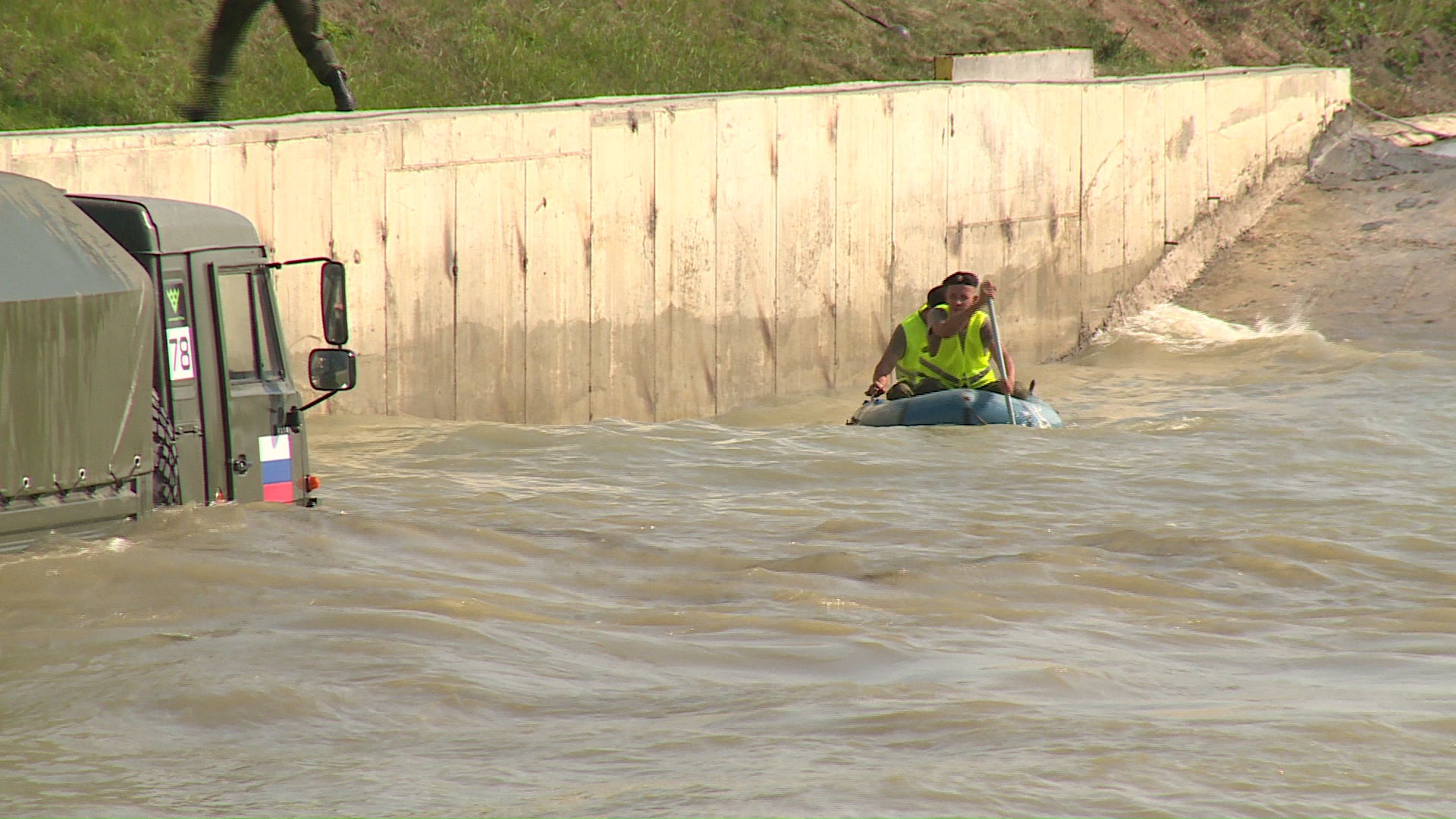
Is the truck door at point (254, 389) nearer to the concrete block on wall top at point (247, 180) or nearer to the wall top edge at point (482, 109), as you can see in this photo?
the wall top edge at point (482, 109)

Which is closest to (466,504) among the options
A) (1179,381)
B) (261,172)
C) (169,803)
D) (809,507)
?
(809,507)

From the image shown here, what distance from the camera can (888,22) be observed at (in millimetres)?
24922

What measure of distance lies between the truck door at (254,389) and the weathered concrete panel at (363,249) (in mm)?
4389

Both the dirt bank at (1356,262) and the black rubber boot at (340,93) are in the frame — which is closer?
the black rubber boot at (340,93)

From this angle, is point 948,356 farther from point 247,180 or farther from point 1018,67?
point 1018,67

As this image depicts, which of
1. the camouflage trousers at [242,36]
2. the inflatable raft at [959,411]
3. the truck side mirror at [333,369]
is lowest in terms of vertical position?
the inflatable raft at [959,411]

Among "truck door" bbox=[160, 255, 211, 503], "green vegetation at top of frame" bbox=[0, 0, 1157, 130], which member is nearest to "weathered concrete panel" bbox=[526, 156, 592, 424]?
"green vegetation at top of frame" bbox=[0, 0, 1157, 130]

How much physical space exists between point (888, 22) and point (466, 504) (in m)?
16.8

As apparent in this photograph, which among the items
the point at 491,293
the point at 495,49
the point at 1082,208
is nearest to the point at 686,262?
the point at 491,293

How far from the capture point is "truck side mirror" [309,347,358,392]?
727 centimetres

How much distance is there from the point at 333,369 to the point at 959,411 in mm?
5822

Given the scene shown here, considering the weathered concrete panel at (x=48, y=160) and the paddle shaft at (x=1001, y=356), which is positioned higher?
the weathered concrete panel at (x=48, y=160)

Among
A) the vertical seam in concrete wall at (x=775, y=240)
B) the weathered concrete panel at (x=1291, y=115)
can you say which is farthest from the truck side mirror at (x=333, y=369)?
the weathered concrete panel at (x=1291, y=115)

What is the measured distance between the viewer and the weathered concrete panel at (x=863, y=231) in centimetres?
1583
